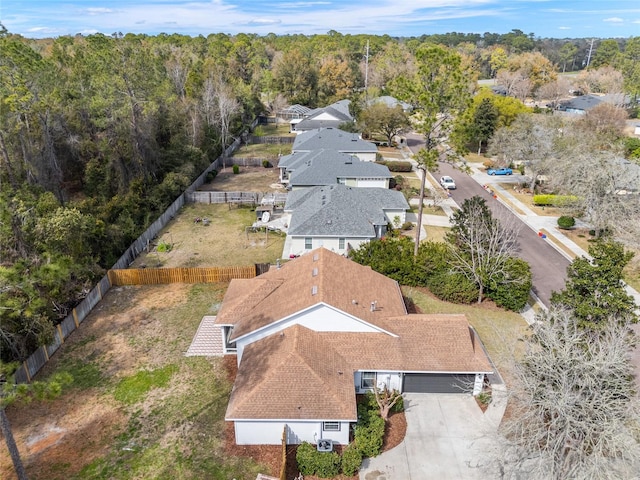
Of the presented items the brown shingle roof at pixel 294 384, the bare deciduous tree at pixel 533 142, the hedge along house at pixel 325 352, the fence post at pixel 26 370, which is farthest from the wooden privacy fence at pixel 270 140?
the brown shingle roof at pixel 294 384

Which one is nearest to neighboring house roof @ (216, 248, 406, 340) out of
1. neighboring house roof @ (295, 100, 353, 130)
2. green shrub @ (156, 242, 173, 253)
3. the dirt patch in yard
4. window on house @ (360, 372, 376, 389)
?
window on house @ (360, 372, 376, 389)

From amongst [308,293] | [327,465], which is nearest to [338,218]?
[308,293]

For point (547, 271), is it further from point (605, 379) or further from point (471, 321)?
point (605, 379)

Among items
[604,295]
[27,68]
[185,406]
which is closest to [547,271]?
[604,295]

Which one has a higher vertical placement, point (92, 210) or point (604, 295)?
point (604, 295)

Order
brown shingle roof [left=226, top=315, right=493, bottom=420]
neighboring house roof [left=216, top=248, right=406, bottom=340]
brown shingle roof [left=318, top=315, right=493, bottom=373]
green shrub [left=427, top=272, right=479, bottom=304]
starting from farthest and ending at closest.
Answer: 1. green shrub [left=427, top=272, right=479, bottom=304]
2. neighboring house roof [left=216, top=248, right=406, bottom=340]
3. brown shingle roof [left=318, top=315, right=493, bottom=373]
4. brown shingle roof [left=226, top=315, right=493, bottom=420]

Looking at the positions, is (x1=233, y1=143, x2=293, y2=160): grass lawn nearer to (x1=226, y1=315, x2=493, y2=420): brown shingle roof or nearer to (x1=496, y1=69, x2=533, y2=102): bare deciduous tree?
(x1=226, y1=315, x2=493, y2=420): brown shingle roof

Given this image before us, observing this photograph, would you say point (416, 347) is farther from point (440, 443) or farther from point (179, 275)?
point (179, 275)
